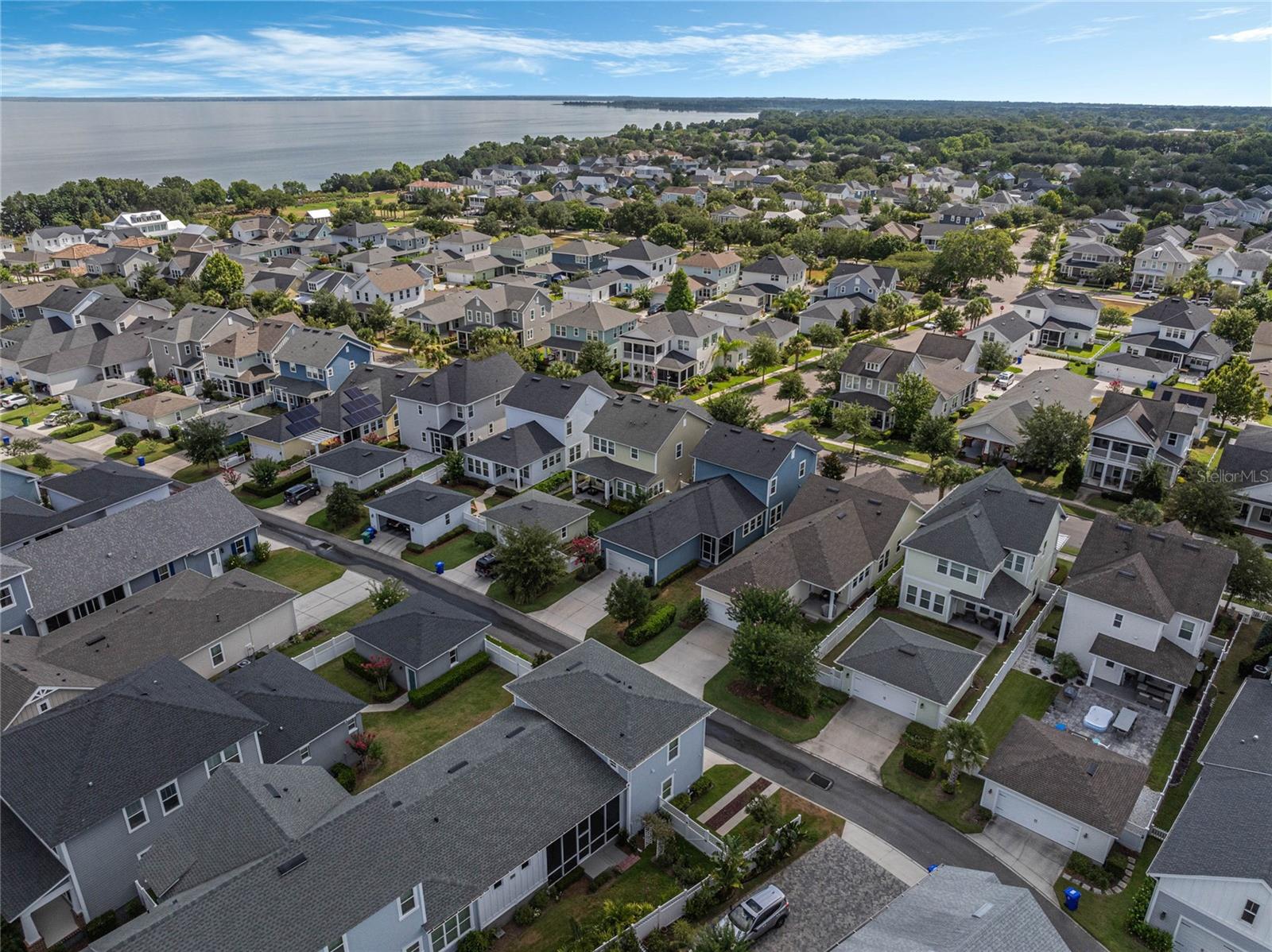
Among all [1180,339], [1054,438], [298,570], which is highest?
Result: [1180,339]

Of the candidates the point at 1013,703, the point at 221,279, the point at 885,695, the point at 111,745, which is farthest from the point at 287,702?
the point at 221,279

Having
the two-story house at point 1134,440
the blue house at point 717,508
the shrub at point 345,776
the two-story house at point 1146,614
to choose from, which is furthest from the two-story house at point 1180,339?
the shrub at point 345,776

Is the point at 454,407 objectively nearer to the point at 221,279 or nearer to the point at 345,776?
the point at 345,776

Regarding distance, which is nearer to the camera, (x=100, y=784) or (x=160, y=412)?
(x=100, y=784)

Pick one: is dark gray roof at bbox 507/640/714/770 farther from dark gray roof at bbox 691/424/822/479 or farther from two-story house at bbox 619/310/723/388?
two-story house at bbox 619/310/723/388

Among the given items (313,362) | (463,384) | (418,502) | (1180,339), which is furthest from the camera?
(1180,339)

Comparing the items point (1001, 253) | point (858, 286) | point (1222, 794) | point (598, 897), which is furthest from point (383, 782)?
point (1001, 253)

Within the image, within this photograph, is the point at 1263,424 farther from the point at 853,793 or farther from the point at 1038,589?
the point at 853,793
